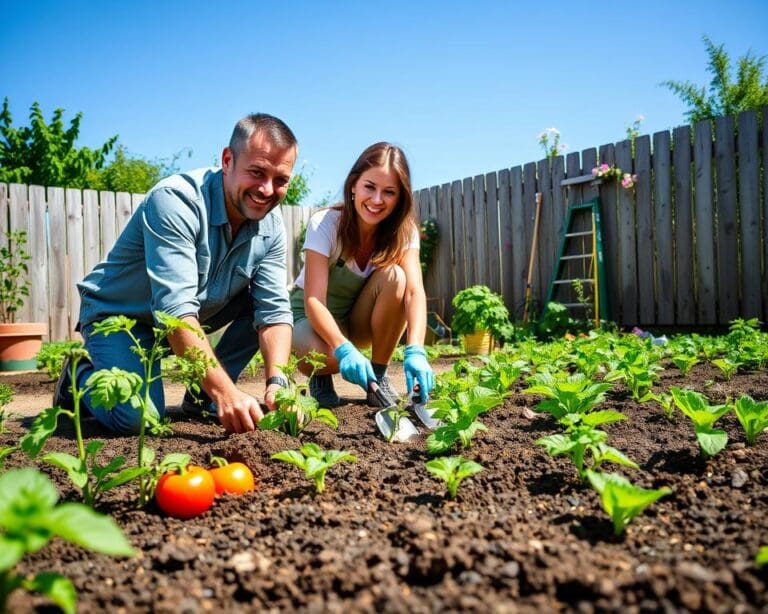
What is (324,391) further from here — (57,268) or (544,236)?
(57,268)

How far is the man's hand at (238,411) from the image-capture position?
2.29 metres

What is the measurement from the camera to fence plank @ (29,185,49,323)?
7.35 m

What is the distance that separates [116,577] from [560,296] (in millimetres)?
7066

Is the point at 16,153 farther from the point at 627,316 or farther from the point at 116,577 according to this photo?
the point at 116,577

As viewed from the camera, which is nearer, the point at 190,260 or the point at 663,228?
the point at 190,260

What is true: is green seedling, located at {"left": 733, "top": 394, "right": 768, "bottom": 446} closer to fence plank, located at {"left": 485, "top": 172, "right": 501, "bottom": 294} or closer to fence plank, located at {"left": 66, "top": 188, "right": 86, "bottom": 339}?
fence plank, located at {"left": 485, "top": 172, "right": 501, "bottom": 294}

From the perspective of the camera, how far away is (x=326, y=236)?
347 centimetres

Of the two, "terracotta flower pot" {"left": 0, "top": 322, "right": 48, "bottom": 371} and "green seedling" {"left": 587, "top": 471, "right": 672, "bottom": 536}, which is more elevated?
"terracotta flower pot" {"left": 0, "top": 322, "right": 48, "bottom": 371}

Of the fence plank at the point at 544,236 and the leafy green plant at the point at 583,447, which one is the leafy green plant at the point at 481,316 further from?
the leafy green plant at the point at 583,447

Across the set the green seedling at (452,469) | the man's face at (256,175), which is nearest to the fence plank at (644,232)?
the man's face at (256,175)

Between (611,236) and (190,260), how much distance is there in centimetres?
574

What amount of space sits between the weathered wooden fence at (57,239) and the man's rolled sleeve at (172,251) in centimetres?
558

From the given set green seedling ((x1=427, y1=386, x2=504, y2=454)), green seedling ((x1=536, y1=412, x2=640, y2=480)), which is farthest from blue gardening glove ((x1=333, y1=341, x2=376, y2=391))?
green seedling ((x1=536, y1=412, x2=640, y2=480))

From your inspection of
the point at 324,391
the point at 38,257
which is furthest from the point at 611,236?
the point at 38,257
